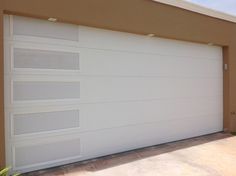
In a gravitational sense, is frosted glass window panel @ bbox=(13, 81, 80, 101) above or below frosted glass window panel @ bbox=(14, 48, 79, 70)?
below

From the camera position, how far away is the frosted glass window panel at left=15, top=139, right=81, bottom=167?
4.35 meters

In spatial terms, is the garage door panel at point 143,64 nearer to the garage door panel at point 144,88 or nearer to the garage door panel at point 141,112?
the garage door panel at point 144,88

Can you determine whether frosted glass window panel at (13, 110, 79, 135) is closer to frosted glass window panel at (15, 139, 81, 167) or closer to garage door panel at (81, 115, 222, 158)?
frosted glass window panel at (15, 139, 81, 167)

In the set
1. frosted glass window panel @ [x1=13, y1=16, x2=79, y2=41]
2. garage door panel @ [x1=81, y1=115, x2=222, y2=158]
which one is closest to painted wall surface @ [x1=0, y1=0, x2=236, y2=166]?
frosted glass window panel @ [x1=13, y1=16, x2=79, y2=41]

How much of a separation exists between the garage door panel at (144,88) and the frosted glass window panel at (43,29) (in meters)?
0.94

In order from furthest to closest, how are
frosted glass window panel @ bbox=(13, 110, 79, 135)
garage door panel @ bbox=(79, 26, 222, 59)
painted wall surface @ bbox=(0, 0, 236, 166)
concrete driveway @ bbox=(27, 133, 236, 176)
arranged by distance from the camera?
1. garage door panel @ bbox=(79, 26, 222, 59)
2. concrete driveway @ bbox=(27, 133, 236, 176)
3. frosted glass window panel @ bbox=(13, 110, 79, 135)
4. painted wall surface @ bbox=(0, 0, 236, 166)

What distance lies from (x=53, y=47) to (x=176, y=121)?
3.69 meters

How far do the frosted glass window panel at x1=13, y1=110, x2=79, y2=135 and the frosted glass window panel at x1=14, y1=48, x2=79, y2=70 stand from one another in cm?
82

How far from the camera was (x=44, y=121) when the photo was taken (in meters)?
4.57

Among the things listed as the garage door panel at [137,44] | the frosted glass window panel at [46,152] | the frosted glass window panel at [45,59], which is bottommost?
the frosted glass window panel at [46,152]

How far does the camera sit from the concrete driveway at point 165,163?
444cm

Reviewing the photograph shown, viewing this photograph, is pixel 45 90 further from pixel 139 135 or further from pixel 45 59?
pixel 139 135

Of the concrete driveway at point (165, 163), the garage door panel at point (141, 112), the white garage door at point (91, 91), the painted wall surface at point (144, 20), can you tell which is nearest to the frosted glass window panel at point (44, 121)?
the white garage door at point (91, 91)

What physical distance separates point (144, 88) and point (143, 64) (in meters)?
0.55
